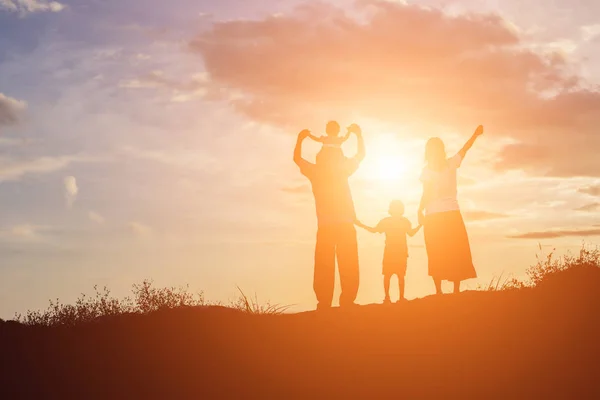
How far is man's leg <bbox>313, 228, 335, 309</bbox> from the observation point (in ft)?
45.1

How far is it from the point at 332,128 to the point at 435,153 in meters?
2.08

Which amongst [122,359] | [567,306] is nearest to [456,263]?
[567,306]

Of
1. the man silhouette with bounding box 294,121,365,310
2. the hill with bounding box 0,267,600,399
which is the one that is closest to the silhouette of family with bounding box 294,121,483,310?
the man silhouette with bounding box 294,121,365,310

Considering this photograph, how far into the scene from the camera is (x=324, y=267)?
45.2 ft

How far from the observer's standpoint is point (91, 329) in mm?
14789

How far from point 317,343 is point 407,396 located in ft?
6.91

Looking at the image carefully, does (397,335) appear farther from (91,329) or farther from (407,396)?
(91,329)

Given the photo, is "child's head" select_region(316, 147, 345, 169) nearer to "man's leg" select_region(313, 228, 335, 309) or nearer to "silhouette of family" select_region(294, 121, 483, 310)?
"silhouette of family" select_region(294, 121, 483, 310)

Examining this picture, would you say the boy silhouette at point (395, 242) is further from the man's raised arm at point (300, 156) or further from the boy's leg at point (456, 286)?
the man's raised arm at point (300, 156)

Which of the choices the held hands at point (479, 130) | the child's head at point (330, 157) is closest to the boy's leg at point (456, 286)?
the held hands at point (479, 130)

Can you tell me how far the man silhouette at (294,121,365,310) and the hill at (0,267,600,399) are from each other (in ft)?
1.80

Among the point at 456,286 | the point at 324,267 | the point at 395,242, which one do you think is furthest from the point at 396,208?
the point at 324,267

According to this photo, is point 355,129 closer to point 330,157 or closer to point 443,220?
point 330,157

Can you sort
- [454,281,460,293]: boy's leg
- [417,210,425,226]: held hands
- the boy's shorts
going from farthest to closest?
the boy's shorts, [417,210,425,226]: held hands, [454,281,460,293]: boy's leg
